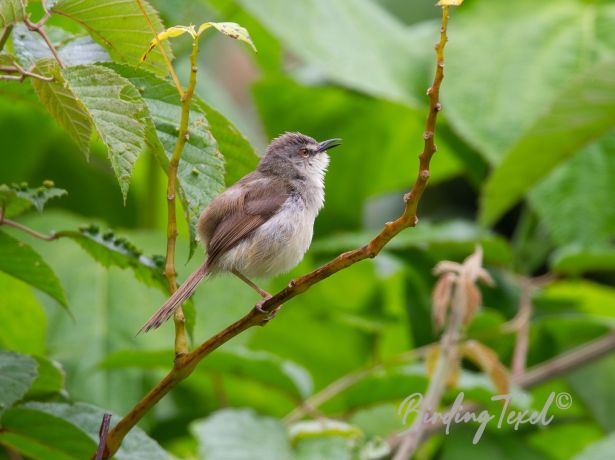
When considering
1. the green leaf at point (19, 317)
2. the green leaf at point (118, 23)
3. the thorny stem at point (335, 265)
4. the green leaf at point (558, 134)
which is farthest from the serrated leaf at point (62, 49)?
the green leaf at point (558, 134)

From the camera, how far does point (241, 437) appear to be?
→ 308 cm

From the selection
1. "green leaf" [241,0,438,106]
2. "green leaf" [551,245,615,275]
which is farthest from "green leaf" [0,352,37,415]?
"green leaf" [551,245,615,275]

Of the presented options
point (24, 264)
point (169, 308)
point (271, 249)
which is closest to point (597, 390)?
point (271, 249)

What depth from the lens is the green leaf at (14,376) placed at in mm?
1828

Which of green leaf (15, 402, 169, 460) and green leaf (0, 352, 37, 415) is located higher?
green leaf (0, 352, 37, 415)

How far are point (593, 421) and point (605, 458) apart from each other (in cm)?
108

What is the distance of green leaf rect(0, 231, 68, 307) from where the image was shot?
204 centimetres

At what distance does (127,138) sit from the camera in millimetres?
1656

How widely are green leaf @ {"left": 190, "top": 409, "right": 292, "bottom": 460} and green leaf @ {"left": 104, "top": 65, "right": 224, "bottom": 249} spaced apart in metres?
1.27

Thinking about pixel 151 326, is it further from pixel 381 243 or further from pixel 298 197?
pixel 298 197

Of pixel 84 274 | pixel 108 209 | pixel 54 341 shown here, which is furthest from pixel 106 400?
pixel 108 209

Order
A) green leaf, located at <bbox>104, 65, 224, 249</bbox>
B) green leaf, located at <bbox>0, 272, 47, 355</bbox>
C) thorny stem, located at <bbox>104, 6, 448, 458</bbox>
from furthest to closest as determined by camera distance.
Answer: green leaf, located at <bbox>0, 272, 47, 355</bbox> → green leaf, located at <bbox>104, 65, 224, 249</bbox> → thorny stem, located at <bbox>104, 6, 448, 458</bbox>

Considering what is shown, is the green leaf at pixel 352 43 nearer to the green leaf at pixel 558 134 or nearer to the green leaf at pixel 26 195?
the green leaf at pixel 558 134

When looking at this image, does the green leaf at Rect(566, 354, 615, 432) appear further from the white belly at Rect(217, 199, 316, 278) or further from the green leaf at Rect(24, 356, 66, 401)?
the green leaf at Rect(24, 356, 66, 401)
